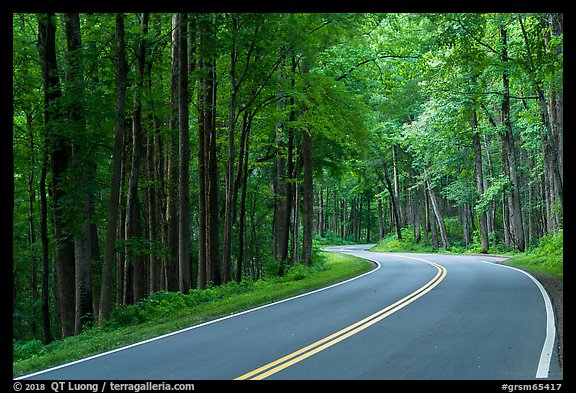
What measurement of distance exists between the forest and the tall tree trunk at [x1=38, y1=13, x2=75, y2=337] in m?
0.06

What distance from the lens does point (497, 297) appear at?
14898 millimetres

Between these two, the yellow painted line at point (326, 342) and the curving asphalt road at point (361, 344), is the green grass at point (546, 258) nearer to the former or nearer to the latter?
the curving asphalt road at point (361, 344)

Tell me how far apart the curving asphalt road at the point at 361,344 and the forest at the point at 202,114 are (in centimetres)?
588

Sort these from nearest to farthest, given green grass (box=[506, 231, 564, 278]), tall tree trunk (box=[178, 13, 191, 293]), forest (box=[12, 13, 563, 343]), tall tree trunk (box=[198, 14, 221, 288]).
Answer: forest (box=[12, 13, 563, 343]) → tall tree trunk (box=[178, 13, 191, 293]) → tall tree trunk (box=[198, 14, 221, 288]) → green grass (box=[506, 231, 564, 278])

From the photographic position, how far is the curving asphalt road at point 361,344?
7.59 metres

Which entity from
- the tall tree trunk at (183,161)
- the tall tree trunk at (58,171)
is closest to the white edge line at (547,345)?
the tall tree trunk at (183,161)

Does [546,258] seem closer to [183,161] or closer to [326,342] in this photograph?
[183,161]

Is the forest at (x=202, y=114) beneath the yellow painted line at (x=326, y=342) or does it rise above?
above

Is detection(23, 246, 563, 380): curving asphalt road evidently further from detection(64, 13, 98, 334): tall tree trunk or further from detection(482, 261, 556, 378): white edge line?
detection(64, 13, 98, 334): tall tree trunk

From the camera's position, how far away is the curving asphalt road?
7.59m

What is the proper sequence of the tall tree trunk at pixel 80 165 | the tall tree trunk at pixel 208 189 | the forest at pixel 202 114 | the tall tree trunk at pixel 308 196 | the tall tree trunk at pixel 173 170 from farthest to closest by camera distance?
1. the tall tree trunk at pixel 308 196
2. the tall tree trunk at pixel 208 189
3. the tall tree trunk at pixel 173 170
4. the forest at pixel 202 114
5. the tall tree trunk at pixel 80 165

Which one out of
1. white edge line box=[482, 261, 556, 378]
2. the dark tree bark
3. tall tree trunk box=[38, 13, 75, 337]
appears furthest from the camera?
tall tree trunk box=[38, 13, 75, 337]

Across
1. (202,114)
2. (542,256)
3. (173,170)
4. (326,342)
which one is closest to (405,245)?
(542,256)

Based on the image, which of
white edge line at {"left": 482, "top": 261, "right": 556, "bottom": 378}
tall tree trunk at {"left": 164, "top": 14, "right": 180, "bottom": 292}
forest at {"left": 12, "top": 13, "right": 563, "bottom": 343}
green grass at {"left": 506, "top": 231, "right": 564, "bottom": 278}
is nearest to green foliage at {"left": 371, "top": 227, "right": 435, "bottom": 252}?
forest at {"left": 12, "top": 13, "right": 563, "bottom": 343}
